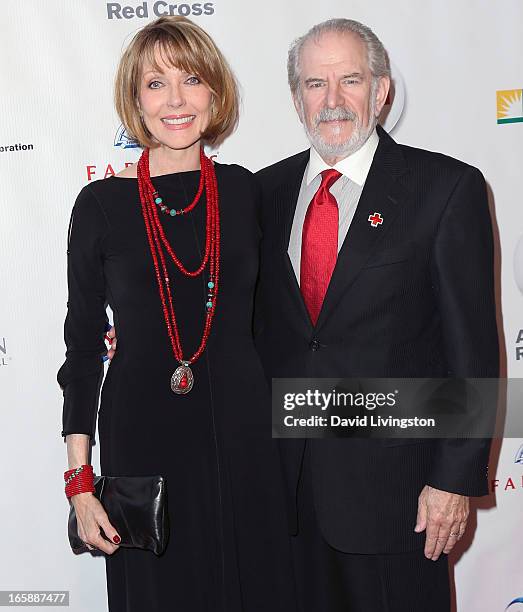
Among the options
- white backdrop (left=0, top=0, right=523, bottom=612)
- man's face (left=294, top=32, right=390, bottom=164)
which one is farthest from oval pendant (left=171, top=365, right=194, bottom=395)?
white backdrop (left=0, top=0, right=523, bottom=612)

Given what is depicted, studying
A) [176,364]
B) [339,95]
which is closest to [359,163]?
[339,95]

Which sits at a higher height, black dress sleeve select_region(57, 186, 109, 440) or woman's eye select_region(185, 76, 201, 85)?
woman's eye select_region(185, 76, 201, 85)

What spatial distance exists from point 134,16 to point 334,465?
1952 millimetres

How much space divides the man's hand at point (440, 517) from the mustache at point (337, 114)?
1119 millimetres

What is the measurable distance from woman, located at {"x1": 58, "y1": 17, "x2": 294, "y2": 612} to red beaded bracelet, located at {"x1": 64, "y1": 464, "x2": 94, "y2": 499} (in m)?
0.02

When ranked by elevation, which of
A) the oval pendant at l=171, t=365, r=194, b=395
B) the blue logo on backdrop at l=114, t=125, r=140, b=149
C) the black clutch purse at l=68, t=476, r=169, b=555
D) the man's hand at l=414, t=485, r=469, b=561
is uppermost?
the blue logo on backdrop at l=114, t=125, r=140, b=149

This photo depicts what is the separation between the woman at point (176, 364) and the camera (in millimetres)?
2258

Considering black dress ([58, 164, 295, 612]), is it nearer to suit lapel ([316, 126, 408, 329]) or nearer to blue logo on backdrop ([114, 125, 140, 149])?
suit lapel ([316, 126, 408, 329])

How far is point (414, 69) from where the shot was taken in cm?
325

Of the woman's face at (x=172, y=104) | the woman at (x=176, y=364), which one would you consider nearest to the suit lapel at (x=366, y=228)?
the woman at (x=176, y=364)

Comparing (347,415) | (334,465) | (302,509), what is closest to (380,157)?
(347,415)

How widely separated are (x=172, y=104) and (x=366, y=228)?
68 centimetres

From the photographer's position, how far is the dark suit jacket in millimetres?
2248

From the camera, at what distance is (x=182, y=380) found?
2.25 metres
